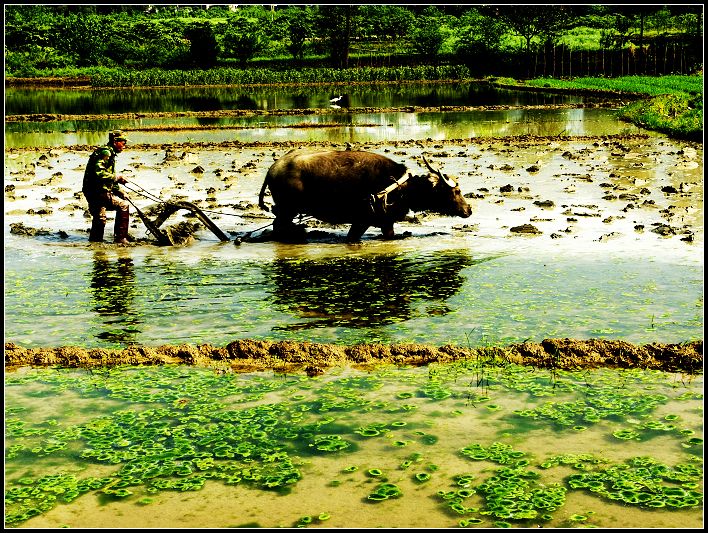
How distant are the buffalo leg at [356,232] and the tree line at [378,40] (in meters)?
44.6

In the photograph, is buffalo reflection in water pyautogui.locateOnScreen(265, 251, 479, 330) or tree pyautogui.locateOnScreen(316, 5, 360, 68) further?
tree pyautogui.locateOnScreen(316, 5, 360, 68)

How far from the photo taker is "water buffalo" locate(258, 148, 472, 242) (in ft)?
38.7

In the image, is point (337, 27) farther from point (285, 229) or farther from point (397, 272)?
point (397, 272)

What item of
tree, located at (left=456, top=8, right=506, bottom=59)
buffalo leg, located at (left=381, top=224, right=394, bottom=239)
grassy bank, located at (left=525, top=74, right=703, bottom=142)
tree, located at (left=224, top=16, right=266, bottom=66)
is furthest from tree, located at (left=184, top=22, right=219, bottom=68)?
buffalo leg, located at (left=381, top=224, right=394, bottom=239)

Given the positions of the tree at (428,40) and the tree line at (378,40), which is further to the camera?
the tree at (428,40)

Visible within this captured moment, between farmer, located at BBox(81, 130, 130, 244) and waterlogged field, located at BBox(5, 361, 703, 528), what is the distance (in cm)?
530

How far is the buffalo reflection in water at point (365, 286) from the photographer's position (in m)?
8.60

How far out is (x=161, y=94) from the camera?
49.7 meters

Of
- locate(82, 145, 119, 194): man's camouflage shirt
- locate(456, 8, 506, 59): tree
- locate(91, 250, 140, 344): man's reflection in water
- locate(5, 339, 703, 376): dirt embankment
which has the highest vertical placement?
locate(456, 8, 506, 59): tree

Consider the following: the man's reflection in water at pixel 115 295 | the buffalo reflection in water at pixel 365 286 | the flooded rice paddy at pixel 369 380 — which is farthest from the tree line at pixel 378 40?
the man's reflection in water at pixel 115 295

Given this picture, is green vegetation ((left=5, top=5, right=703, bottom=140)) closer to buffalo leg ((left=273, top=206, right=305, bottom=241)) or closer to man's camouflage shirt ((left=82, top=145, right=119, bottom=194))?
buffalo leg ((left=273, top=206, right=305, bottom=241))

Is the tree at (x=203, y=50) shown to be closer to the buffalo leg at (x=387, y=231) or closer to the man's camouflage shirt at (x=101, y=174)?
the man's camouflage shirt at (x=101, y=174)

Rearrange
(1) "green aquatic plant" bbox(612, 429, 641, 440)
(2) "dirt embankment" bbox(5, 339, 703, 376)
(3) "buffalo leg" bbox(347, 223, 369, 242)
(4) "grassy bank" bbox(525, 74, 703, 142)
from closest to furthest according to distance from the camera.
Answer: (1) "green aquatic plant" bbox(612, 429, 641, 440) < (2) "dirt embankment" bbox(5, 339, 703, 376) < (3) "buffalo leg" bbox(347, 223, 369, 242) < (4) "grassy bank" bbox(525, 74, 703, 142)

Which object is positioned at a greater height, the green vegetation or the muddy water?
the green vegetation
